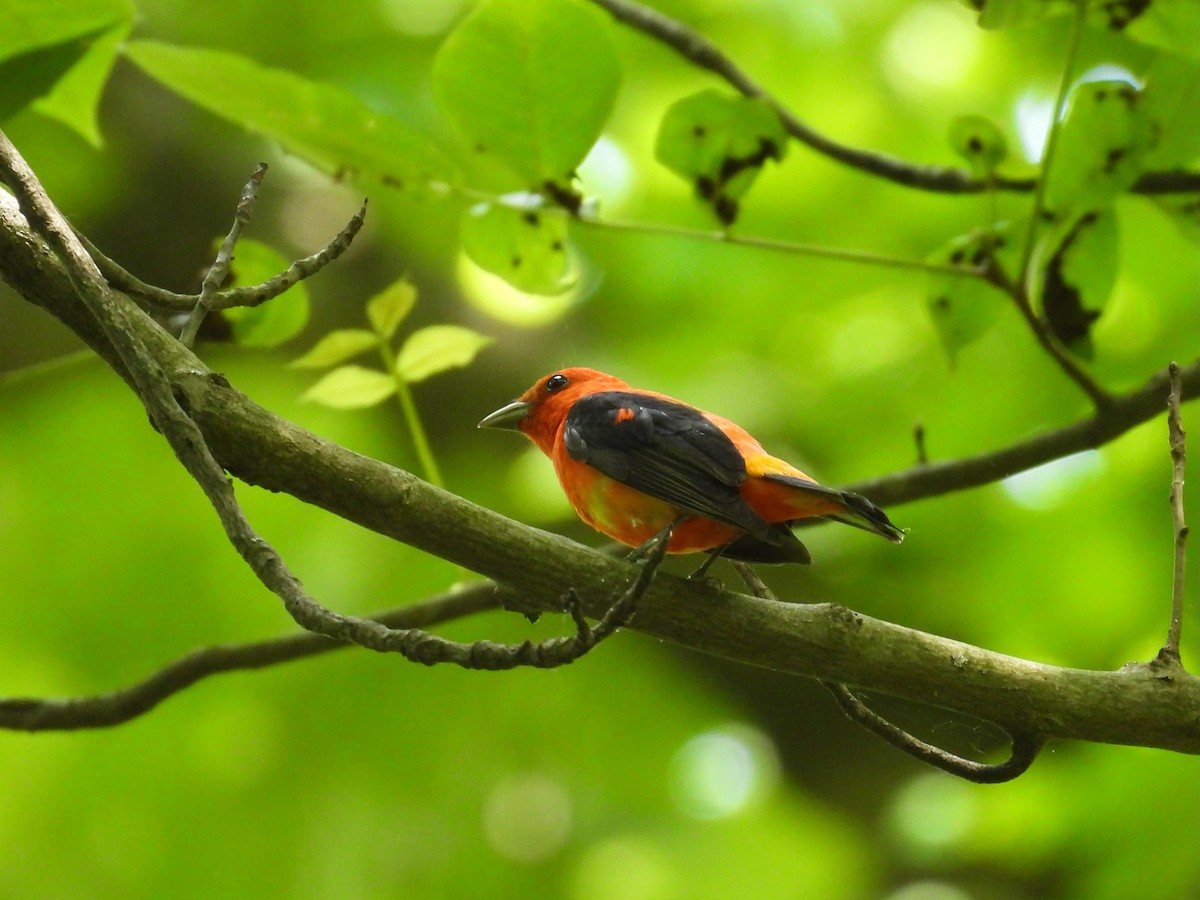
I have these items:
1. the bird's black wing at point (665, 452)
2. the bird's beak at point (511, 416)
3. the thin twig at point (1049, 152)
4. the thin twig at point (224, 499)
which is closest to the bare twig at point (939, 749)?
the bird's black wing at point (665, 452)

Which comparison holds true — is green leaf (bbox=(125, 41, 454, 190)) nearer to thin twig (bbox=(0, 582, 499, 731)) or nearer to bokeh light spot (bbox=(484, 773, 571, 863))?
thin twig (bbox=(0, 582, 499, 731))

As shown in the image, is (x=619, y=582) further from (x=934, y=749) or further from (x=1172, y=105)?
(x=1172, y=105)

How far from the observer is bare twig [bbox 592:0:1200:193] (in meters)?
2.68

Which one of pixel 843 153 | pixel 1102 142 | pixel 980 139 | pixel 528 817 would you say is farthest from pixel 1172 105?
pixel 528 817

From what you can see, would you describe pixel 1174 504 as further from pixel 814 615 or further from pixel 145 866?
pixel 145 866

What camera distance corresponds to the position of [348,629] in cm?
124

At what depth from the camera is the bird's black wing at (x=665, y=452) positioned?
2.10 metres

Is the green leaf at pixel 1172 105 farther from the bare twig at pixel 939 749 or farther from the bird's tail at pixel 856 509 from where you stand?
the bare twig at pixel 939 749

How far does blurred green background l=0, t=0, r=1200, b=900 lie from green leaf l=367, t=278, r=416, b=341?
46.6 inches

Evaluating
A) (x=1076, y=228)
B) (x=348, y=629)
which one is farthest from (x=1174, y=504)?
(x=348, y=629)

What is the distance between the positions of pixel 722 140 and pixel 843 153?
1.71 feet

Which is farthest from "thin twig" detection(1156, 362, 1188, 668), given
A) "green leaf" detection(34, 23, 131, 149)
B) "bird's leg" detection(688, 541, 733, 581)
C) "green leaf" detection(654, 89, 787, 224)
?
"green leaf" detection(34, 23, 131, 149)

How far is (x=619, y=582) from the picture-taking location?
62.1 inches

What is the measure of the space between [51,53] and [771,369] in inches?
104
